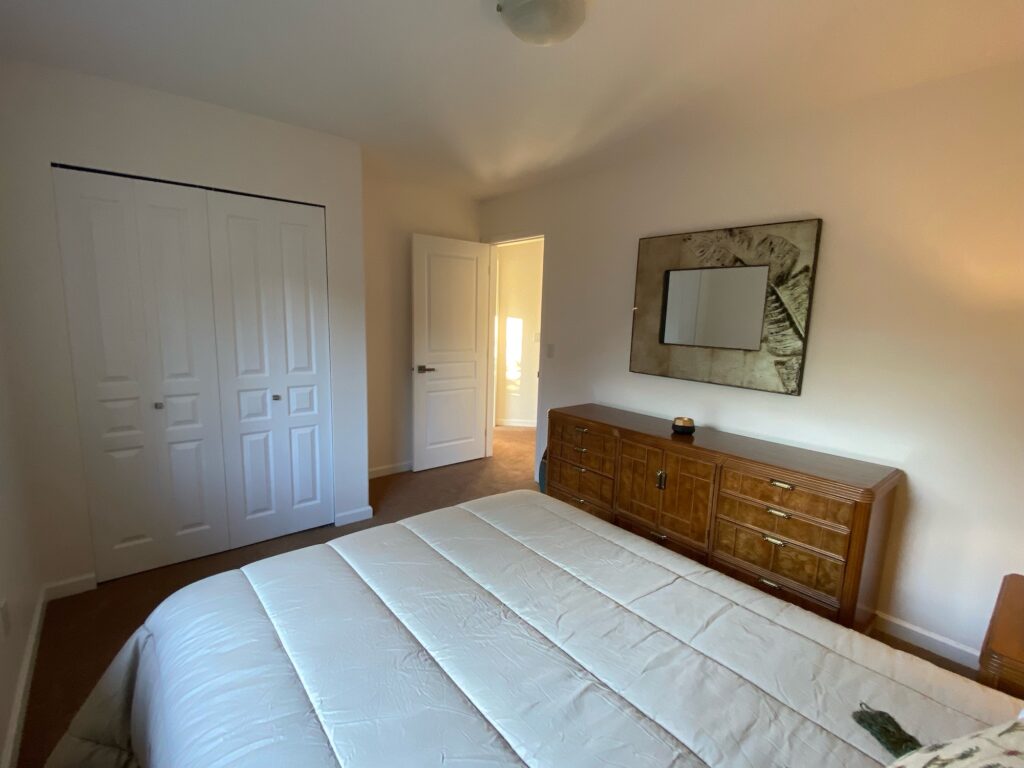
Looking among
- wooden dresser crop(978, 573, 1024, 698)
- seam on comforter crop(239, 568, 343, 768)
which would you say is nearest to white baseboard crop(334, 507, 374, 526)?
seam on comforter crop(239, 568, 343, 768)

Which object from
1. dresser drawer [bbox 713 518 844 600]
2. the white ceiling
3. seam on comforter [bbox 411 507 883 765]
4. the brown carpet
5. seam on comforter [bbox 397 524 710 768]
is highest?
the white ceiling

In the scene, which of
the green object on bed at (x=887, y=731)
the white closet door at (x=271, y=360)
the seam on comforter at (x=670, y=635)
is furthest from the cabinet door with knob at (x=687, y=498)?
the white closet door at (x=271, y=360)

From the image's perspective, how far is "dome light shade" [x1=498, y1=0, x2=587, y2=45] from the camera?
4.80ft

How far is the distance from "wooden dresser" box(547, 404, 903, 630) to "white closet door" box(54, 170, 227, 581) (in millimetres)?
2184

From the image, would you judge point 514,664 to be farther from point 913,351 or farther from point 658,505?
point 913,351

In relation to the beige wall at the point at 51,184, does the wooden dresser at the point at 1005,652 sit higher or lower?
lower

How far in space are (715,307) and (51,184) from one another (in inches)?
129

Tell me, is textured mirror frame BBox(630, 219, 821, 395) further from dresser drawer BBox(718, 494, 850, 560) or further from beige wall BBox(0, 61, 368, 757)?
beige wall BBox(0, 61, 368, 757)

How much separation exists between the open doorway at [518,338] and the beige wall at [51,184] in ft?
11.4

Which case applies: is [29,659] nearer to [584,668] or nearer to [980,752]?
[584,668]

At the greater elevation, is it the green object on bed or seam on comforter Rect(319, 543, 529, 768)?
the green object on bed

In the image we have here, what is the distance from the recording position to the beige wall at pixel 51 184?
199 cm

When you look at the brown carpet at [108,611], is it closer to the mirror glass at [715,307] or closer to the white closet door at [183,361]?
the white closet door at [183,361]

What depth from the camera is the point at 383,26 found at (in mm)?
1680
